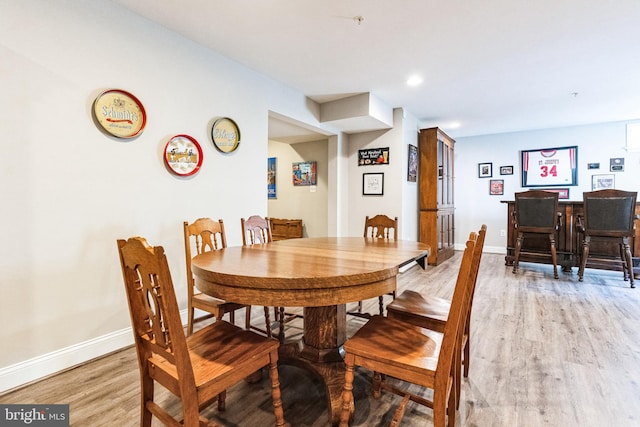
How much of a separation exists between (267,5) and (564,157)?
6.17 meters

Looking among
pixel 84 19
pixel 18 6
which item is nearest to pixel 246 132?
pixel 84 19

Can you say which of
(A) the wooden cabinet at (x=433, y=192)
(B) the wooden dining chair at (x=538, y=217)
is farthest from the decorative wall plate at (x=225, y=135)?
(B) the wooden dining chair at (x=538, y=217)

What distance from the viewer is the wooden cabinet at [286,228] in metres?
5.62

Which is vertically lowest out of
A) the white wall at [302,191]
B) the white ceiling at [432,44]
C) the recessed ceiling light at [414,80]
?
the white wall at [302,191]

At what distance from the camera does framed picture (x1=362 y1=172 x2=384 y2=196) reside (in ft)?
15.5

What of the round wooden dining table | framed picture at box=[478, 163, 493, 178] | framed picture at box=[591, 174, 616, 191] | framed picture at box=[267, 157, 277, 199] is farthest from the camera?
framed picture at box=[478, 163, 493, 178]

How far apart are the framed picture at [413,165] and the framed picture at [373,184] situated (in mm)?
432

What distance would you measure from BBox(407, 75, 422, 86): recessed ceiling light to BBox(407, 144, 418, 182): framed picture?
50.6 inches

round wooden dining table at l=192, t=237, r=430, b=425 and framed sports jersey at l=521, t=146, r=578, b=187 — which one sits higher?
framed sports jersey at l=521, t=146, r=578, b=187

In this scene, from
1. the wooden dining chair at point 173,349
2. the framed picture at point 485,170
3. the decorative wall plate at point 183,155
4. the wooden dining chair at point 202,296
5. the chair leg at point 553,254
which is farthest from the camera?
the framed picture at point 485,170

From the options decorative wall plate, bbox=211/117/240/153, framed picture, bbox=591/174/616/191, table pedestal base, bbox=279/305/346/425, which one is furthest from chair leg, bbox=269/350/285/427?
framed picture, bbox=591/174/616/191

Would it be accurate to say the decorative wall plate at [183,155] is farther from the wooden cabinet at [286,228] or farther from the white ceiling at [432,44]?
the wooden cabinet at [286,228]

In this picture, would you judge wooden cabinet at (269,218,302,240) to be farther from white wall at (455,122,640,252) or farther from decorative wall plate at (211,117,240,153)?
white wall at (455,122,640,252)

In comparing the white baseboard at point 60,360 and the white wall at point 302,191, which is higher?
the white wall at point 302,191
